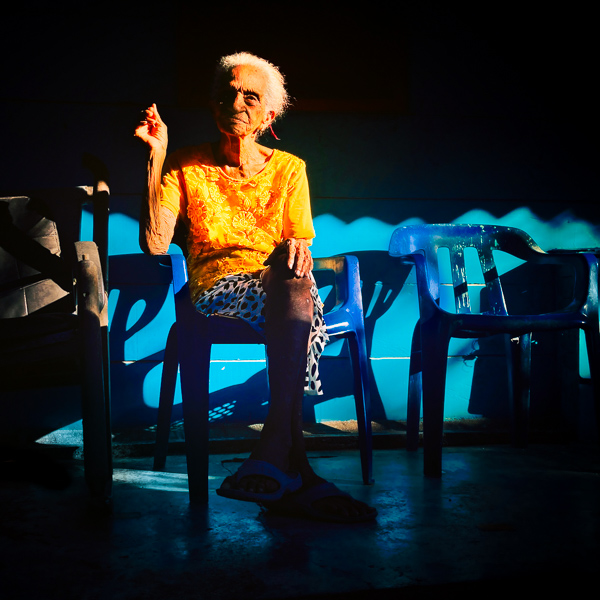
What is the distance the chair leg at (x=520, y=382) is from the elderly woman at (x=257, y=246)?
1.19 m

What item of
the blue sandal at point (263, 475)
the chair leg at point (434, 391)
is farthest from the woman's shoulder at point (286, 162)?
the blue sandal at point (263, 475)

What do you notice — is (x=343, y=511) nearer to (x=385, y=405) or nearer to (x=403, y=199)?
(x=385, y=405)

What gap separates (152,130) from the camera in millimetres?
1910

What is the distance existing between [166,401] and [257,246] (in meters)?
0.73

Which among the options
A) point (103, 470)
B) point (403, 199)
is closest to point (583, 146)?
point (403, 199)

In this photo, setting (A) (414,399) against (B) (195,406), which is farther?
(A) (414,399)

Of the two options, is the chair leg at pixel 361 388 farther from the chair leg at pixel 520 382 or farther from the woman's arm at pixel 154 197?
the chair leg at pixel 520 382

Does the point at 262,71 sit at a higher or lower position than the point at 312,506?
higher

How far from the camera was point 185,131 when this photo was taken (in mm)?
2885

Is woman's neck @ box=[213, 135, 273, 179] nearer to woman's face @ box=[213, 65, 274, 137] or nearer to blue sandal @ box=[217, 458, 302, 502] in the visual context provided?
woman's face @ box=[213, 65, 274, 137]

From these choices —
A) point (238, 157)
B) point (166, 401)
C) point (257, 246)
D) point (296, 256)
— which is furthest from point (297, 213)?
point (166, 401)

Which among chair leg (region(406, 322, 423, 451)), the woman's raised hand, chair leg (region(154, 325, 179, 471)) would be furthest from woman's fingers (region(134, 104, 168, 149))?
chair leg (region(406, 322, 423, 451))

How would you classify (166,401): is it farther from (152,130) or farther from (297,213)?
(152,130)

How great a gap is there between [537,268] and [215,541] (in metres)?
2.37
